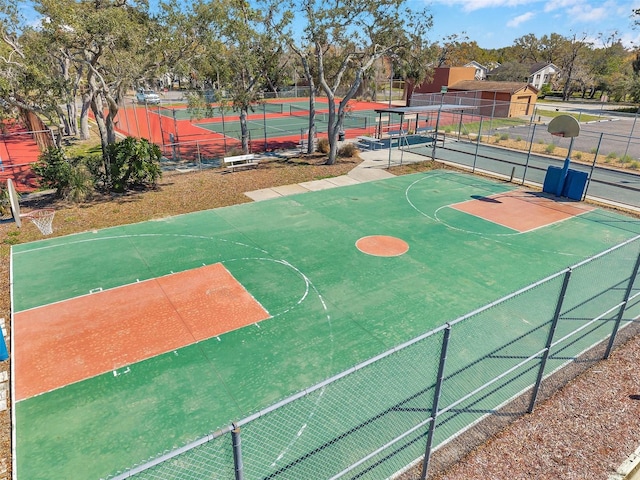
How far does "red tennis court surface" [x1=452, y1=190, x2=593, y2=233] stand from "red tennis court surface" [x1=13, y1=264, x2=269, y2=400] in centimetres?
1033

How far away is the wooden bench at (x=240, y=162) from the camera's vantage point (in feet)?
73.8

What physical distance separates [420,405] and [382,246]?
6913 mm

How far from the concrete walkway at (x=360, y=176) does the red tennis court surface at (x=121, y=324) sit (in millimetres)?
8041

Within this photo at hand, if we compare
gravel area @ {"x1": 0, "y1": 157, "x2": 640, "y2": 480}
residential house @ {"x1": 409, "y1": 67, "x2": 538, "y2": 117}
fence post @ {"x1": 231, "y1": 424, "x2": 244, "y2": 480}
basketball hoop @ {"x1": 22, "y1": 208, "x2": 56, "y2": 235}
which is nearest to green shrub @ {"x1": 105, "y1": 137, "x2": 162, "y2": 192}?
basketball hoop @ {"x1": 22, "y1": 208, "x2": 56, "y2": 235}

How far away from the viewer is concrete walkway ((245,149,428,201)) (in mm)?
19234

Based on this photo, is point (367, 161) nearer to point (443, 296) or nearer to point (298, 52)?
point (298, 52)

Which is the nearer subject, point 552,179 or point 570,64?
point 552,179

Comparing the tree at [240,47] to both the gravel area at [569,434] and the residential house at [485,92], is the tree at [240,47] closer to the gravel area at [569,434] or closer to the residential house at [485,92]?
the gravel area at [569,434]

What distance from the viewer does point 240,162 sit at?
2398cm

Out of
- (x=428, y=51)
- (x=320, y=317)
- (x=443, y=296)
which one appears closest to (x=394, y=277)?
(x=443, y=296)

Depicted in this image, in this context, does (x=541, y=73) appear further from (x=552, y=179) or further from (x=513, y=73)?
(x=552, y=179)

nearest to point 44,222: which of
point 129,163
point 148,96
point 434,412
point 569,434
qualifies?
point 129,163

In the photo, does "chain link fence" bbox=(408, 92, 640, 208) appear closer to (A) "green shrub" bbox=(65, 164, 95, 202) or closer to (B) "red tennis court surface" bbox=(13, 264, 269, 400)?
(B) "red tennis court surface" bbox=(13, 264, 269, 400)

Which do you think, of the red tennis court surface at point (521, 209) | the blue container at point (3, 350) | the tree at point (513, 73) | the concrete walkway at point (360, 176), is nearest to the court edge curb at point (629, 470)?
the red tennis court surface at point (521, 209)
